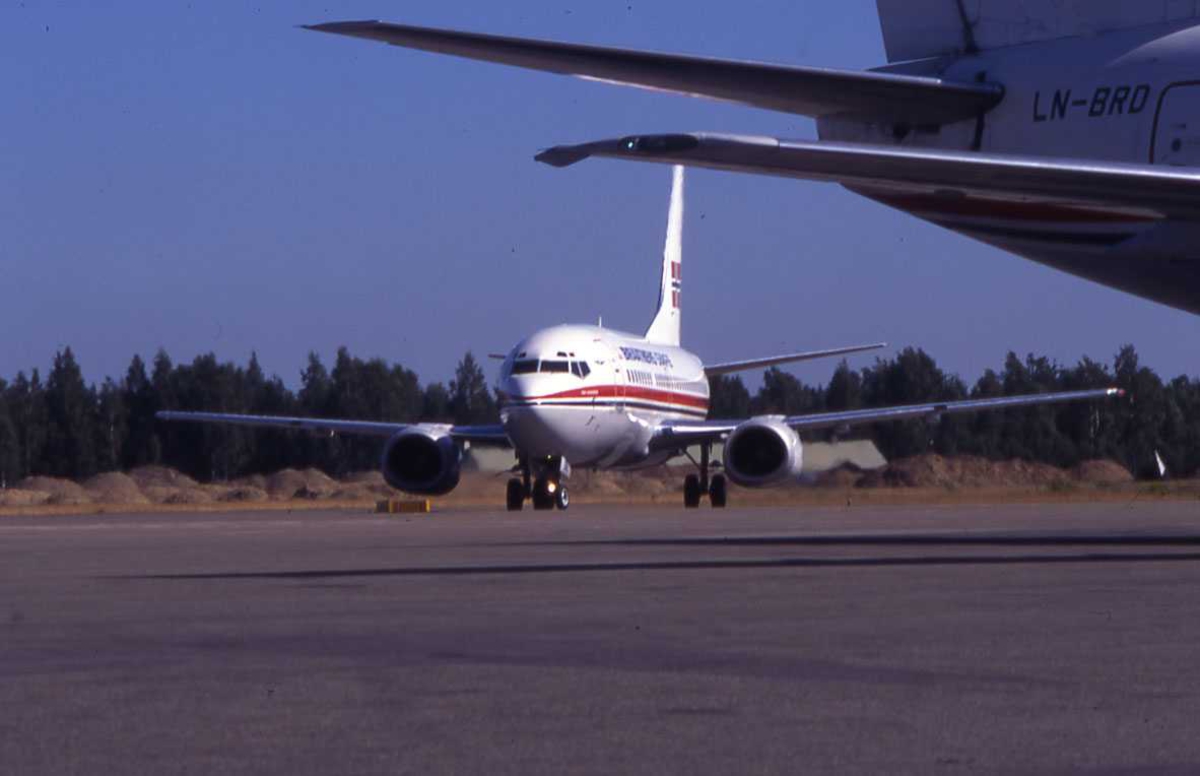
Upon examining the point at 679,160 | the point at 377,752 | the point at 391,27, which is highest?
the point at 391,27

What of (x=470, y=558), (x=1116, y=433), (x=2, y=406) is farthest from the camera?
(x=2, y=406)

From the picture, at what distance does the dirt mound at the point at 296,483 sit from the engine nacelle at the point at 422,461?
58.0 ft

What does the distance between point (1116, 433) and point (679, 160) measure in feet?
163

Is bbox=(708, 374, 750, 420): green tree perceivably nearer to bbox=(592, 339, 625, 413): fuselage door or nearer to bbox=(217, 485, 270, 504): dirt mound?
bbox=(217, 485, 270, 504): dirt mound

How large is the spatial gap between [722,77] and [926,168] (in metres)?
1.31

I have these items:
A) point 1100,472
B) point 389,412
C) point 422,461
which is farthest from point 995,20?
point 389,412

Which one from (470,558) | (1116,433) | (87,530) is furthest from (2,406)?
(470,558)

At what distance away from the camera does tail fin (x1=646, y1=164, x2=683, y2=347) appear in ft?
148

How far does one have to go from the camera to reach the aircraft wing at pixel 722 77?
1041 centimetres

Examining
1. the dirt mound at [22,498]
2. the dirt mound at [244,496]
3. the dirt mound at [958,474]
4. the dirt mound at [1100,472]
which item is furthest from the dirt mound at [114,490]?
the dirt mound at [1100,472]

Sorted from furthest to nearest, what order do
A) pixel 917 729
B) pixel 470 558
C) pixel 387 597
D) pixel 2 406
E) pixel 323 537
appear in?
pixel 2 406 → pixel 323 537 → pixel 470 558 → pixel 387 597 → pixel 917 729

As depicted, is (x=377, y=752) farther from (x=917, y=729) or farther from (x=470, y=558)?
(x=470, y=558)

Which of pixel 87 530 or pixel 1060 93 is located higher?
pixel 1060 93

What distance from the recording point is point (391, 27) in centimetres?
1030
